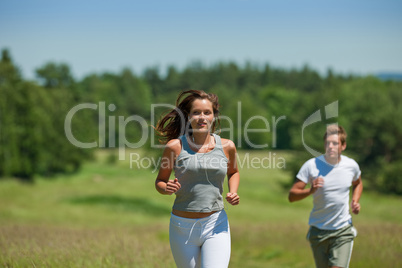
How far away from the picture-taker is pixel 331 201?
254 inches

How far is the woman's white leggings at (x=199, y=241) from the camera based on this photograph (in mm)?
4645

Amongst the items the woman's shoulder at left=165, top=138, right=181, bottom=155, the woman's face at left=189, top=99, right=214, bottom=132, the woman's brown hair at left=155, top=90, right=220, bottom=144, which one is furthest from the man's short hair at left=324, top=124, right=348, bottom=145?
the woman's shoulder at left=165, top=138, right=181, bottom=155

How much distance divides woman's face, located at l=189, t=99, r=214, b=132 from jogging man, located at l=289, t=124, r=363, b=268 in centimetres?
210

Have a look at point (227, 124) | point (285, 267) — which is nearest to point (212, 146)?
point (285, 267)

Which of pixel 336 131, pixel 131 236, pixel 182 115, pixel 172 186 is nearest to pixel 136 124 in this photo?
pixel 131 236

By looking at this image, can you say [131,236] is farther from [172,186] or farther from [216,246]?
[172,186]

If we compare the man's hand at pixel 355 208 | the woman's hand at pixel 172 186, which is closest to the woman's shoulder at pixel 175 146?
the woman's hand at pixel 172 186

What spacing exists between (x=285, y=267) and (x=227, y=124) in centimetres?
8292

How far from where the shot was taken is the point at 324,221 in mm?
6531

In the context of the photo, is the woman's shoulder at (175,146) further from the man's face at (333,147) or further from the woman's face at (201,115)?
the man's face at (333,147)

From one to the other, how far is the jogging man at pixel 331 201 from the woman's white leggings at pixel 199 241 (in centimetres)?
208

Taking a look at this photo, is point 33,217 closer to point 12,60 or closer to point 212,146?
point 212,146

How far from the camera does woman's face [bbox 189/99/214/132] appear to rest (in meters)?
4.90

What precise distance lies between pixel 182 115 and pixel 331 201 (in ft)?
8.39
